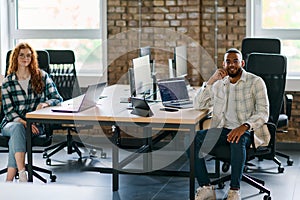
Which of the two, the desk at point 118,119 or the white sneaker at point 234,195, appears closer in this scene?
the desk at point 118,119

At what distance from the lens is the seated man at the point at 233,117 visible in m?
4.82

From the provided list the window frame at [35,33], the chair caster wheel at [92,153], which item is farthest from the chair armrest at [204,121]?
the window frame at [35,33]

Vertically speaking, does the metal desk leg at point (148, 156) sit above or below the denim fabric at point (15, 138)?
below

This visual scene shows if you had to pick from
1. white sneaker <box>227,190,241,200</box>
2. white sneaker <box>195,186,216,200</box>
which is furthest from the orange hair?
white sneaker <box>227,190,241,200</box>

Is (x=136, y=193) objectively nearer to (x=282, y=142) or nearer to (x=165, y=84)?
(x=165, y=84)

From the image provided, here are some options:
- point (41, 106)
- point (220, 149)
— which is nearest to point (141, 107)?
point (220, 149)

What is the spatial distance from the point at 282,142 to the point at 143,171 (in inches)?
74.7

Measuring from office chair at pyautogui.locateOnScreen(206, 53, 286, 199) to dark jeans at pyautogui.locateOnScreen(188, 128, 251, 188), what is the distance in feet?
0.11

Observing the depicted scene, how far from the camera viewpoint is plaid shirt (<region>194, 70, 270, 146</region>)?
4.89m

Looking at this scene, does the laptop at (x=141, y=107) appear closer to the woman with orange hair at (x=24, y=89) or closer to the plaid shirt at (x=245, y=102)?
the plaid shirt at (x=245, y=102)

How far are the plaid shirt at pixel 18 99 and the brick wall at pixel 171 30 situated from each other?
5.58ft

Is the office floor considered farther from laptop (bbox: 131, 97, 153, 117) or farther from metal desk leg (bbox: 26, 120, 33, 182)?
laptop (bbox: 131, 97, 153, 117)

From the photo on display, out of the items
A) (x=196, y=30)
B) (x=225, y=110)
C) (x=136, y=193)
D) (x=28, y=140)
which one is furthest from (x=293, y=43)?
(x=28, y=140)

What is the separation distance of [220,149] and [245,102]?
1.39 ft
